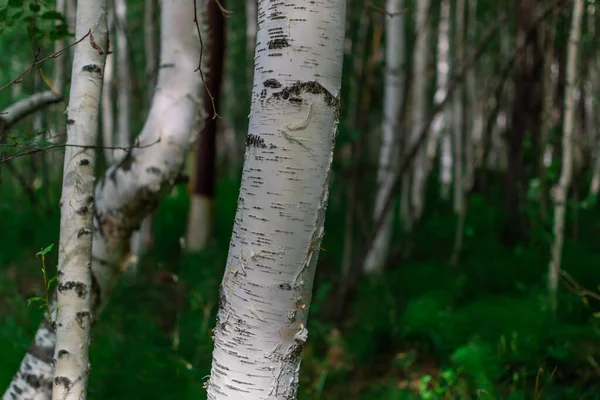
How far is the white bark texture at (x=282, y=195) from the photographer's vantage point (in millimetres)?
1273

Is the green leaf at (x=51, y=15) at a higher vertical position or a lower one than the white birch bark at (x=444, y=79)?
lower

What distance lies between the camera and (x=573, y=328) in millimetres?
2887

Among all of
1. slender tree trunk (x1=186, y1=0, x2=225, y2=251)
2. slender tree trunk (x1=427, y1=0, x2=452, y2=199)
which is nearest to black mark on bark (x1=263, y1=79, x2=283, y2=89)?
slender tree trunk (x1=186, y1=0, x2=225, y2=251)

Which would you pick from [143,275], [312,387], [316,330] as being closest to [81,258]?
[312,387]

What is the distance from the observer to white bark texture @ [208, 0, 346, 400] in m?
1.27

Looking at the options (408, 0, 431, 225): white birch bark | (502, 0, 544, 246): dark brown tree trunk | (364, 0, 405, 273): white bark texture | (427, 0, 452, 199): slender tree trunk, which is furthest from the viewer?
(427, 0, 452, 199): slender tree trunk

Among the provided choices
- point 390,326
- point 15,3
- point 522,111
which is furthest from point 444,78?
point 15,3

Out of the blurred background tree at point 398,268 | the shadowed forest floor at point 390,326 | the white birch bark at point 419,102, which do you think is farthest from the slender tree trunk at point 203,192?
the white birch bark at point 419,102

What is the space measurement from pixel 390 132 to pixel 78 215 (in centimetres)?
375

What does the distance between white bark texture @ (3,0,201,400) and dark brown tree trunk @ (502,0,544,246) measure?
3739 millimetres

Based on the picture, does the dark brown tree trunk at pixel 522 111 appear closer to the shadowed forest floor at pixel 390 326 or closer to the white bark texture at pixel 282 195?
the shadowed forest floor at pixel 390 326

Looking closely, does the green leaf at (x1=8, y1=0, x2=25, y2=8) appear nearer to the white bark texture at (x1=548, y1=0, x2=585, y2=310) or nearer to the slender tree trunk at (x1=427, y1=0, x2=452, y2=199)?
the white bark texture at (x1=548, y1=0, x2=585, y2=310)

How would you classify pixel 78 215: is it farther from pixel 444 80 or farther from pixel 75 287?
pixel 444 80

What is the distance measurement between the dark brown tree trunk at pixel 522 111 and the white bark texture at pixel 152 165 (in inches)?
147
